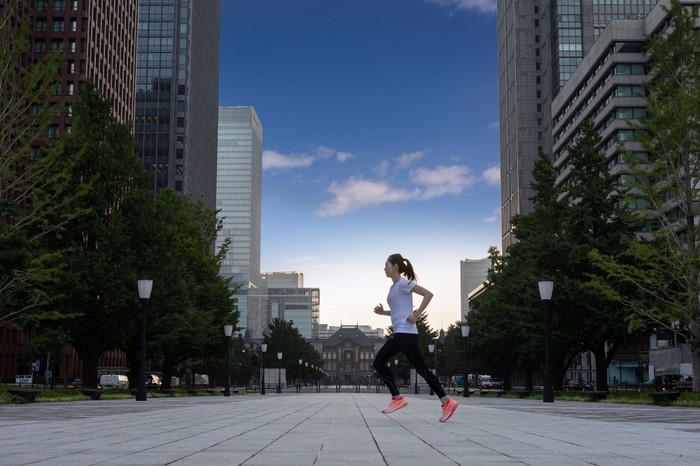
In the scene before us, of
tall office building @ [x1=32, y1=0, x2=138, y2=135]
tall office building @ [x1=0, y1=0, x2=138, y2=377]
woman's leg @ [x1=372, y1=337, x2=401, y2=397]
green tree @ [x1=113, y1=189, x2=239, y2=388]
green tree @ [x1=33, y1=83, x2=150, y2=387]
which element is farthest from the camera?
tall office building @ [x1=32, y1=0, x2=138, y2=135]

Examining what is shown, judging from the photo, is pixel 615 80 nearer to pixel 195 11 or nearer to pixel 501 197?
pixel 501 197

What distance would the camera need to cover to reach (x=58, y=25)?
286 ft

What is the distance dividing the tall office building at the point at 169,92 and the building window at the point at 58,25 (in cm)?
3434

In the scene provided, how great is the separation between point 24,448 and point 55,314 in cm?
1956

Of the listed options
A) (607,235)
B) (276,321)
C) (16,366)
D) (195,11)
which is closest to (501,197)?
(276,321)

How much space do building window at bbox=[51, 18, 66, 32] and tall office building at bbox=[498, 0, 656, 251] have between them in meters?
74.2

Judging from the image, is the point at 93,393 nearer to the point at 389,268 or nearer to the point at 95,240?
the point at 95,240

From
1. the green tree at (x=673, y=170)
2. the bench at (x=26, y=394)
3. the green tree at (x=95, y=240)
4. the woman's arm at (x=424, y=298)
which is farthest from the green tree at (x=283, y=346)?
the woman's arm at (x=424, y=298)

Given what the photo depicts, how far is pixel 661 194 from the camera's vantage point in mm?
28312

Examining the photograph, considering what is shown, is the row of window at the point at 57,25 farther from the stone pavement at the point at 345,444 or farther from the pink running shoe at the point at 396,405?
the pink running shoe at the point at 396,405

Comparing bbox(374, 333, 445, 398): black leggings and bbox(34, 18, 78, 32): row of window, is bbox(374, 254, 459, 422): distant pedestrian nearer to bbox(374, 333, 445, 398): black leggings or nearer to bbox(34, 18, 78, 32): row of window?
bbox(374, 333, 445, 398): black leggings

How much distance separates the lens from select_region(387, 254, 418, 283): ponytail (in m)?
10.8

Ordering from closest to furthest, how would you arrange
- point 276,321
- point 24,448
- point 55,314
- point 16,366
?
point 24,448, point 55,314, point 16,366, point 276,321

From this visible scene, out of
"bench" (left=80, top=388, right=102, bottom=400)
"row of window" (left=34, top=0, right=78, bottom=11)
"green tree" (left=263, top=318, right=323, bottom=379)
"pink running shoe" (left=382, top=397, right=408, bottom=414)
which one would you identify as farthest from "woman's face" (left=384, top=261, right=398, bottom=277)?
"green tree" (left=263, top=318, right=323, bottom=379)
